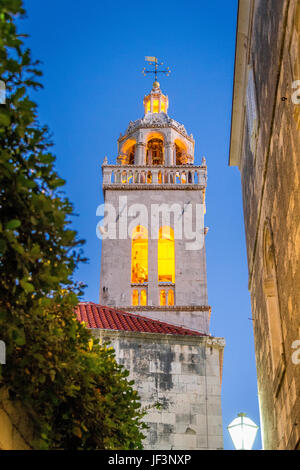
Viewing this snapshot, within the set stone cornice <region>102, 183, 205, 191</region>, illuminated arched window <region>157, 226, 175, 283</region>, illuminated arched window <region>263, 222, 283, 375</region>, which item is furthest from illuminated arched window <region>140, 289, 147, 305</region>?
illuminated arched window <region>263, 222, 283, 375</region>

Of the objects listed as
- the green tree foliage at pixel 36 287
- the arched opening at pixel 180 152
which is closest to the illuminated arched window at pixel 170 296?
the arched opening at pixel 180 152

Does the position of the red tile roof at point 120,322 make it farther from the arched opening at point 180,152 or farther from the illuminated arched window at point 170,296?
the arched opening at point 180,152

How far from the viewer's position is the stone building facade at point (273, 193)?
26.8ft

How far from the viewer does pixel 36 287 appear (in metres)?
5.09

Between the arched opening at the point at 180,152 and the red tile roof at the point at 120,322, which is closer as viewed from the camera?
the red tile roof at the point at 120,322

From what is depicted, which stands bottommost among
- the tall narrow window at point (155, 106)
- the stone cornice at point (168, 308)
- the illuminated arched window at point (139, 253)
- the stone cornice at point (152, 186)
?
the stone cornice at point (168, 308)

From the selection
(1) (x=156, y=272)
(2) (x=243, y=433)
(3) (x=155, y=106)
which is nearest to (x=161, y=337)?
(2) (x=243, y=433)

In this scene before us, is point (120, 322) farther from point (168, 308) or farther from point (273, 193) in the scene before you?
point (168, 308)

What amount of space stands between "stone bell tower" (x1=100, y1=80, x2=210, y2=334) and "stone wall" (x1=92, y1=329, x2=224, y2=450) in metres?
11.4

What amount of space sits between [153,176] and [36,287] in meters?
23.8

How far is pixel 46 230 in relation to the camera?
5086 millimetres

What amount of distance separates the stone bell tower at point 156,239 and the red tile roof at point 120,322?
8.50 meters
